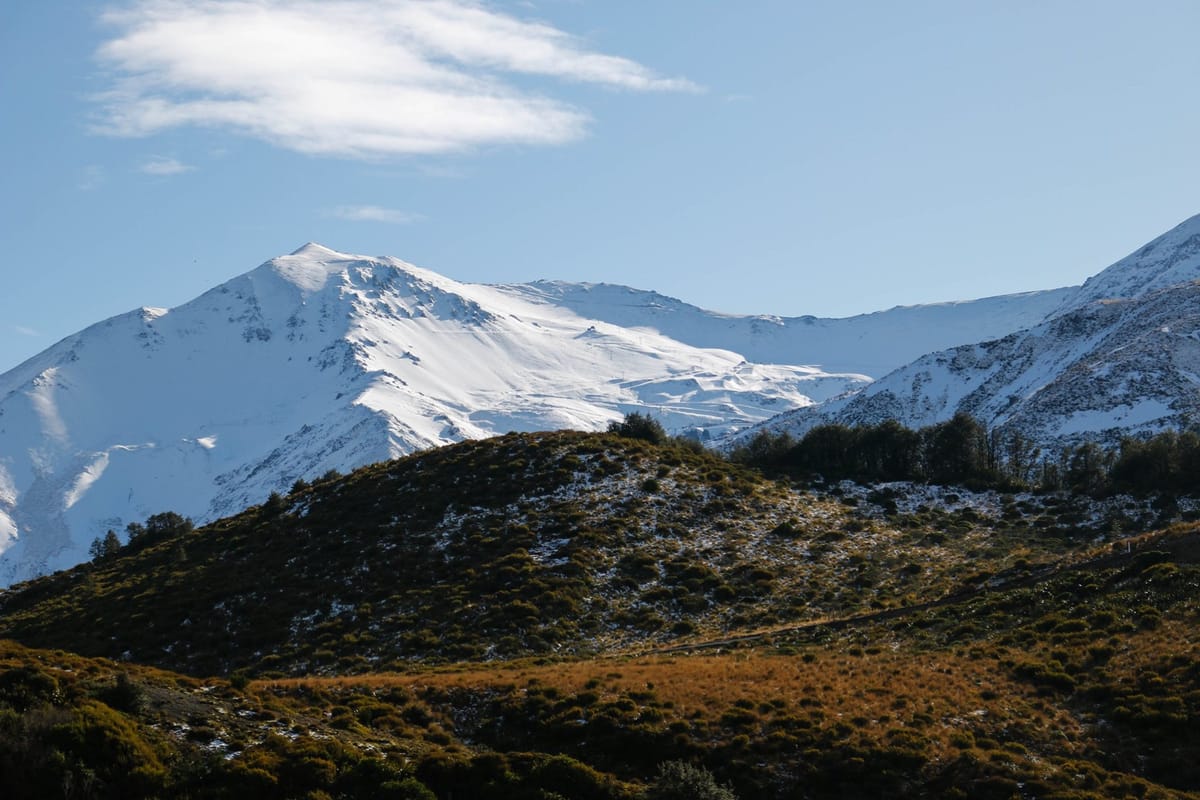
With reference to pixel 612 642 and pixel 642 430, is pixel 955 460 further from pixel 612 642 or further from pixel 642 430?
pixel 612 642

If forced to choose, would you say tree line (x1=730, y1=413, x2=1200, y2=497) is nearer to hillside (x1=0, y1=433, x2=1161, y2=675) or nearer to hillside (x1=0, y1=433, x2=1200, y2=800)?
hillside (x1=0, y1=433, x2=1200, y2=800)

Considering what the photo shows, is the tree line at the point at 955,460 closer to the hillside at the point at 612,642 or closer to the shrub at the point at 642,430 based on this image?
the hillside at the point at 612,642

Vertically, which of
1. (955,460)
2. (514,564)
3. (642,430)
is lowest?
(955,460)

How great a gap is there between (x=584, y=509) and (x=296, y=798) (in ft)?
175

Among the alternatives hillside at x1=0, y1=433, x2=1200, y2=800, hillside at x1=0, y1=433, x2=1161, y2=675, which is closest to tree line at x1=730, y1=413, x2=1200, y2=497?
hillside at x1=0, y1=433, x2=1200, y2=800

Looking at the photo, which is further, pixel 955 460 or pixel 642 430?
pixel 642 430

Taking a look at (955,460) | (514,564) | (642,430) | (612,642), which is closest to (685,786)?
(612,642)

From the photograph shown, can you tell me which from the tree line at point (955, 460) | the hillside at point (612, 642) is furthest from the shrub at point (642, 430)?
the hillside at point (612, 642)

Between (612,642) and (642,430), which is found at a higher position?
(642,430)

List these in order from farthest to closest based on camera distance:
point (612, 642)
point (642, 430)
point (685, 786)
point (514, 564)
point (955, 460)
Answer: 1. point (642, 430)
2. point (955, 460)
3. point (514, 564)
4. point (612, 642)
5. point (685, 786)

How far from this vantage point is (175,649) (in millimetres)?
67188

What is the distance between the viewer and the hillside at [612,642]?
35250 millimetres

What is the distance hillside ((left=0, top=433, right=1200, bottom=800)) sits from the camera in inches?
1388

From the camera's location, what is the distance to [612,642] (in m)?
63.5
